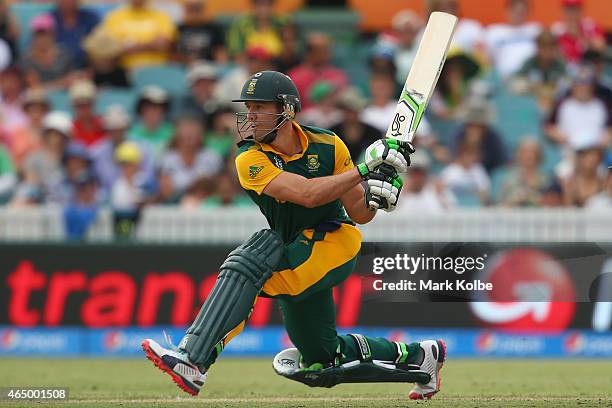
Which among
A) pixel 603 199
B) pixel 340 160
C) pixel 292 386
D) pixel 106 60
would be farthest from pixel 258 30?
pixel 340 160

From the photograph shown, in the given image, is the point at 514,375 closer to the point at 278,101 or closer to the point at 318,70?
the point at 278,101

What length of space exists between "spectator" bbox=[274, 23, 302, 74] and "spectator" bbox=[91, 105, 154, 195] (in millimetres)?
1653

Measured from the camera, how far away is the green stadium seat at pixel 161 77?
45.0ft

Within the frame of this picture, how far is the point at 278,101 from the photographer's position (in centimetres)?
658

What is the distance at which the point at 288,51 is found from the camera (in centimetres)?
1366

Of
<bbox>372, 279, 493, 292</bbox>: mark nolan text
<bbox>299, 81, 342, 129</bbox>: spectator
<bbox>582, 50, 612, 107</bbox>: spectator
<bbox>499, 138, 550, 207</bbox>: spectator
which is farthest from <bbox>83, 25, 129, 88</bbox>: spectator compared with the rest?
<bbox>372, 279, 493, 292</bbox>: mark nolan text

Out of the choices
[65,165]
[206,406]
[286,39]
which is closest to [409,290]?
[206,406]

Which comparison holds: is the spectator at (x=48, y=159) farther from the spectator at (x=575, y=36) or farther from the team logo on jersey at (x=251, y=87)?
the team logo on jersey at (x=251, y=87)

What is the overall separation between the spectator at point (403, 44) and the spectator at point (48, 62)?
3.29 meters

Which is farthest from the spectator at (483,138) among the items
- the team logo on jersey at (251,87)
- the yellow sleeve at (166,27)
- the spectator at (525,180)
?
the team logo on jersey at (251,87)

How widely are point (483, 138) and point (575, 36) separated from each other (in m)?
1.75

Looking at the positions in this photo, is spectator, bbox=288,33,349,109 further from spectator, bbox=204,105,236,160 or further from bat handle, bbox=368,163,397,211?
bat handle, bbox=368,163,397,211

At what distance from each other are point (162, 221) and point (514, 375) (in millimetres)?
3651

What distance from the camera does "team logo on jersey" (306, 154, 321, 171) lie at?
6.66 m
